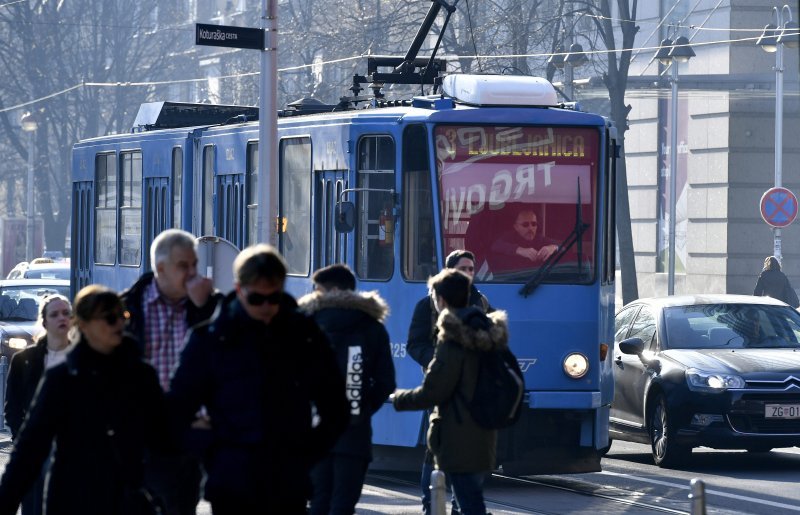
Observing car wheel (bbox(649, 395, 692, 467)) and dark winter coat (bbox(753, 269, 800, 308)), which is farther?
dark winter coat (bbox(753, 269, 800, 308))

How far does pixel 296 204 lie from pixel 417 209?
215cm

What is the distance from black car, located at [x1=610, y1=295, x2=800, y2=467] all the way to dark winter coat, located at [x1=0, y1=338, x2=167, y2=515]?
8973 mm

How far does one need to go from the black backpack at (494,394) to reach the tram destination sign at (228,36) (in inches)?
298

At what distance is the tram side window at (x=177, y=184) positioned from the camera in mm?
17436

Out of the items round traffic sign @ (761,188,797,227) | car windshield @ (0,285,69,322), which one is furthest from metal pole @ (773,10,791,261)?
car windshield @ (0,285,69,322)

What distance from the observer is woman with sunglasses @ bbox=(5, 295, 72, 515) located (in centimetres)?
871

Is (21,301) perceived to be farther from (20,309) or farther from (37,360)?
(37,360)

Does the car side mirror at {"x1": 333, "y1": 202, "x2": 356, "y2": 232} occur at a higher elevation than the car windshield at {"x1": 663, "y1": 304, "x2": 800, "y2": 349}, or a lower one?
higher

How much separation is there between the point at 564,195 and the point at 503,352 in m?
4.60

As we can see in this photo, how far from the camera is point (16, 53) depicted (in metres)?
50.6

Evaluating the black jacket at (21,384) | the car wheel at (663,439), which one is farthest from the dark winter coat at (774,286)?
the black jacket at (21,384)

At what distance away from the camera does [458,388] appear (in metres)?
8.28

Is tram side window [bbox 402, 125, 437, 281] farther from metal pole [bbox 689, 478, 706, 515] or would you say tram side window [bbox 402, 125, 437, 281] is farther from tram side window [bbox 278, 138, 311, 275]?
metal pole [bbox 689, 478, 706, 515]

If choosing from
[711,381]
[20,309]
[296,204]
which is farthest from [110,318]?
[20,309]
